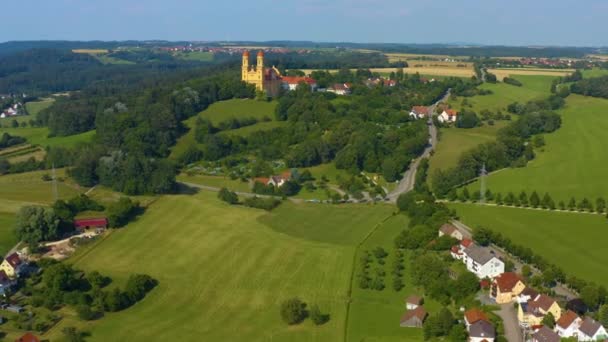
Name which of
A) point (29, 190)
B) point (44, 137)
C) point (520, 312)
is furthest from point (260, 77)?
point (520, 312)

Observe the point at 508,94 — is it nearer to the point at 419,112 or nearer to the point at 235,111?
the point at 419,112

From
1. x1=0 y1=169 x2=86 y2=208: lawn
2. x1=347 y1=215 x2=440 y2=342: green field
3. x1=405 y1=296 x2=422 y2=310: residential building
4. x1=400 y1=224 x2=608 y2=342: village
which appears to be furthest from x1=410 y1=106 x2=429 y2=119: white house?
x1=405 y1=296 x2=422 y2=310: residential building

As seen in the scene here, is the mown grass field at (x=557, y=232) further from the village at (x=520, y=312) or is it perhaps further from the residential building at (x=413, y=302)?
the residential building at (x=413, y=302)

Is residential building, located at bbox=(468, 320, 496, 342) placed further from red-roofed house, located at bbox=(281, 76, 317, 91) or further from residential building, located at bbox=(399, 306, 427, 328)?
red-roofed house, located at bbox=(281, 76, 317, 91)

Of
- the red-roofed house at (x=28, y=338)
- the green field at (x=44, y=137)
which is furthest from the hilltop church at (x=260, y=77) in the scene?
the red-roofed house at (x=28, y=338)

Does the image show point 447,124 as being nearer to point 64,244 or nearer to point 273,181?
point 273,181

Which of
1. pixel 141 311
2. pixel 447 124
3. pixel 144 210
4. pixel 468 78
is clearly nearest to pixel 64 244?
pixel 144 210
